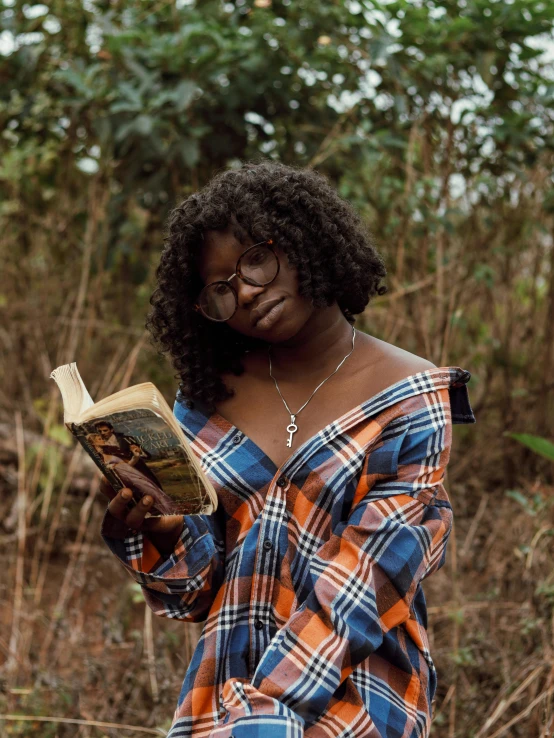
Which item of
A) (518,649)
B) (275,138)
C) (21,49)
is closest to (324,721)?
(518,649)

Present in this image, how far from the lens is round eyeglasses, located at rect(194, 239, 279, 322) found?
1.53 m

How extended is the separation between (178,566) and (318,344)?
1.58 ft

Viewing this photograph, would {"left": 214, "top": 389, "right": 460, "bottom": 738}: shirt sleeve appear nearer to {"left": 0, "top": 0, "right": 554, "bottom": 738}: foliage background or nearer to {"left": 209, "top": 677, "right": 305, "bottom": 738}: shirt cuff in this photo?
{"left": 209, "top": 677, "right": 305, "bottom": 738}: shirt cuff

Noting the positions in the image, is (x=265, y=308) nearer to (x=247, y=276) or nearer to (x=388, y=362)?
(x=247, y=276)

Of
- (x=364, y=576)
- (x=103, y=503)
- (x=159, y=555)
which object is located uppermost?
(x=364, y=576)

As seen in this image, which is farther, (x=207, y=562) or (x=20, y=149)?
(x=20, y=149)

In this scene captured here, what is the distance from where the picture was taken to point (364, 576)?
4.59 feet

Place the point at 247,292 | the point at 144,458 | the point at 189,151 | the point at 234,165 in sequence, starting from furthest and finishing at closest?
the point at 234,165 → the point at 189,151 → the point at 247,292 → the point at 144,458

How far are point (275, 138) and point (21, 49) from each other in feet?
3.76

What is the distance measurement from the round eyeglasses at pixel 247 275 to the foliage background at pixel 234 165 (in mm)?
1135

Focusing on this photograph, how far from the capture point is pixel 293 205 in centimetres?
158

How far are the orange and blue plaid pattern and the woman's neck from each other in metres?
0.14

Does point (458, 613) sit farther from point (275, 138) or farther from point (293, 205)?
point (275, 138)

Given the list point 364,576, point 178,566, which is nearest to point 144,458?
point 178,566
